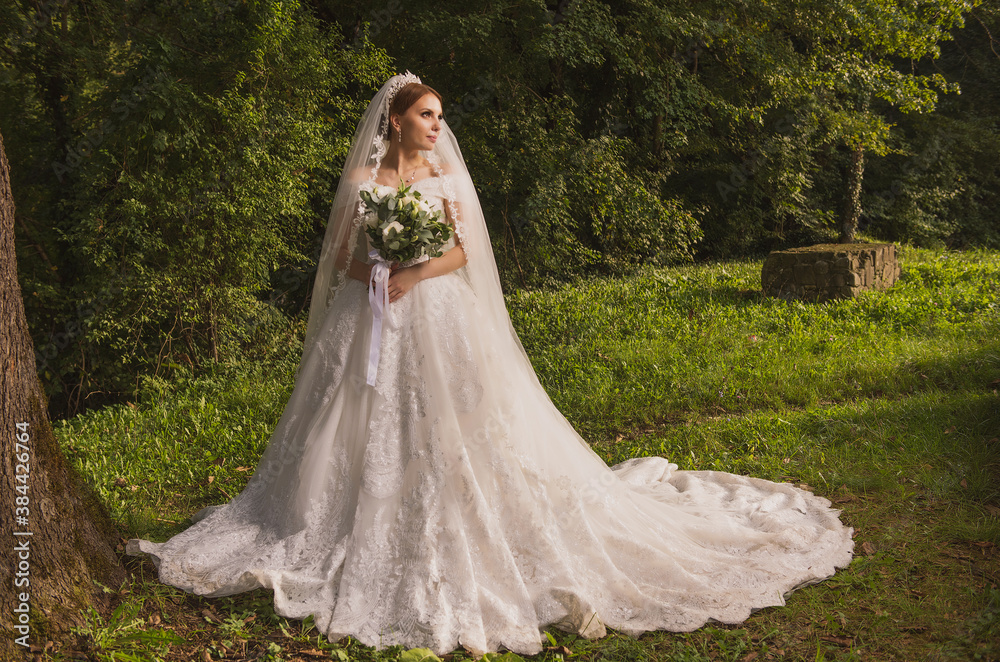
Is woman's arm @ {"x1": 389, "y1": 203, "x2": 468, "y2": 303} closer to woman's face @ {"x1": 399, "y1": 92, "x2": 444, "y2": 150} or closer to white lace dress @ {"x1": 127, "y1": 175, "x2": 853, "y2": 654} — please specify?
white lace dress @ {"x1": 127, "y1": 175, "x2": 853, "y2": 654}

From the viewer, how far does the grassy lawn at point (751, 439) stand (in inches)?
111

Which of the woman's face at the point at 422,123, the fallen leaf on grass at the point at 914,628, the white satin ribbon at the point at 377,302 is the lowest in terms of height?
the fallen leaf on grass at the point at 914,628

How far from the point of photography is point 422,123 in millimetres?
→ 3613

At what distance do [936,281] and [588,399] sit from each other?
A: 621cm

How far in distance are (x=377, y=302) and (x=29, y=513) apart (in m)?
1.66

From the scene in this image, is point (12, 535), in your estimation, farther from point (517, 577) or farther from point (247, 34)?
point (247, 34)

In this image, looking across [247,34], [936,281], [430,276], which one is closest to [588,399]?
[430,276]

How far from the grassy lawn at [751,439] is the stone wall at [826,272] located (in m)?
0.27

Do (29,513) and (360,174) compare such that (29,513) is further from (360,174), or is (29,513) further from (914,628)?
(914,628)

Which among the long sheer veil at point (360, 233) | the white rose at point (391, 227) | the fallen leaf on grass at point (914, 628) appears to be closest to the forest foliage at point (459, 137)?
the long sheer veil at point (360, 233)

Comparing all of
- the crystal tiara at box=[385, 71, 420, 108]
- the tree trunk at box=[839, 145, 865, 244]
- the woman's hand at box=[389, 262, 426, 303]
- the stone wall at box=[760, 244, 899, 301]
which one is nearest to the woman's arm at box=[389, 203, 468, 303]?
the woman's hand at box=[389, 262, 426, 303]

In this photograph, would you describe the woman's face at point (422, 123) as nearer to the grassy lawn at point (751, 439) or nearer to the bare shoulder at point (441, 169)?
the bare shoulder at point (441, 169)

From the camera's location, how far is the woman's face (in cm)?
361

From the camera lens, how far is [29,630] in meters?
2.57
